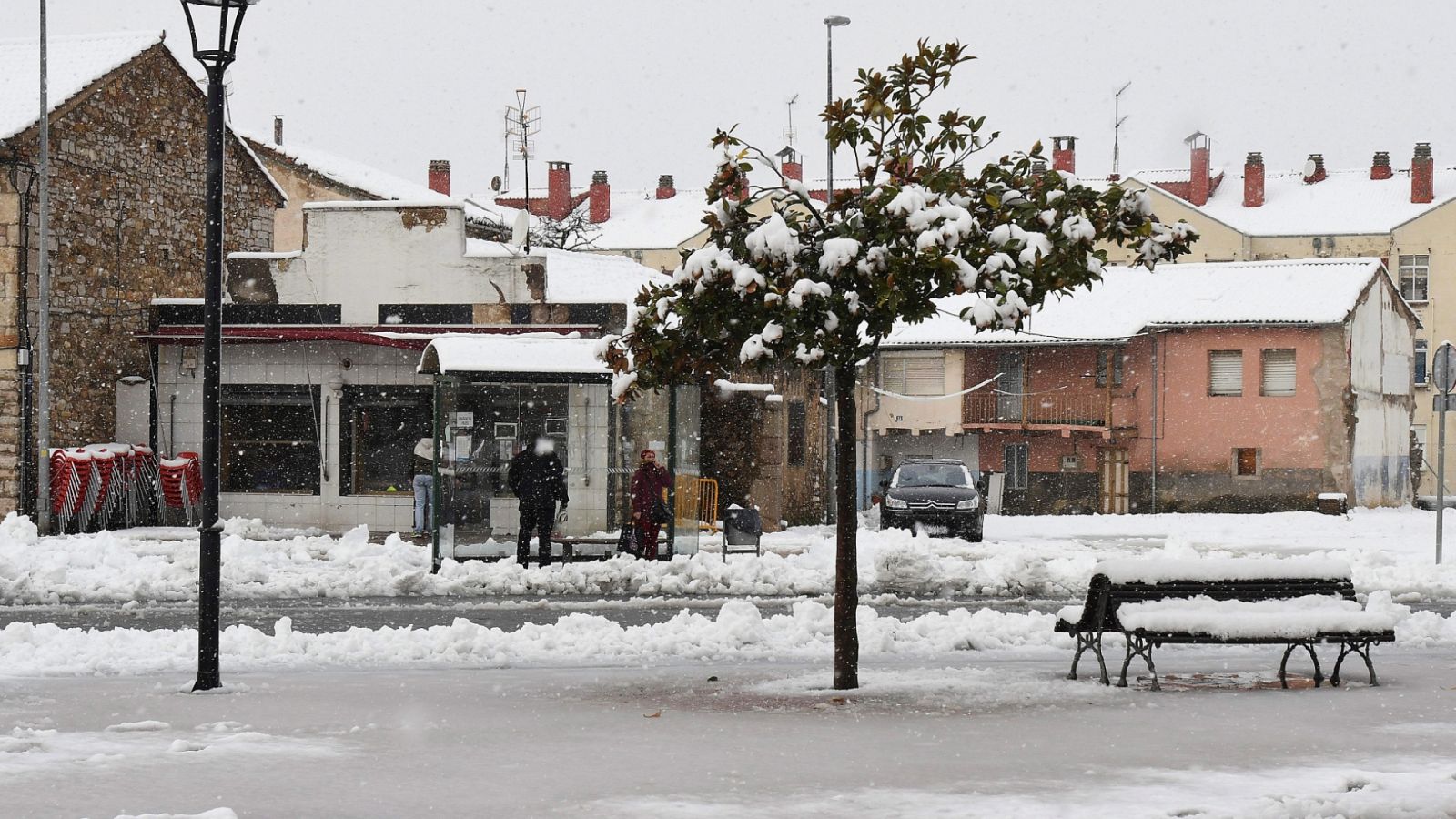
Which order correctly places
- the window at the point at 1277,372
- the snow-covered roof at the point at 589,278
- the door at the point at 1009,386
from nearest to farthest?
the snow-covered roof at the point at 589,278 < the window at the point at 1277,372 < the door at the point at 1009,386

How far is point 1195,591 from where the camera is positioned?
11.5 metres

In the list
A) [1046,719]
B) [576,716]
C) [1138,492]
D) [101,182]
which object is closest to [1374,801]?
[1046,719]

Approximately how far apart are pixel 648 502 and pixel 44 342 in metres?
12.4

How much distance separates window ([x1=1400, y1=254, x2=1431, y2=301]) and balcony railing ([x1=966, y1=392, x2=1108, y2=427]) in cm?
1969

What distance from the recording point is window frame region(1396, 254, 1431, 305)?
60.6m

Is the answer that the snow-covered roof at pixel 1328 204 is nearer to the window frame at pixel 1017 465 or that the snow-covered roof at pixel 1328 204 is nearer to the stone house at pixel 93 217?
the window frame at pixel 1017 465

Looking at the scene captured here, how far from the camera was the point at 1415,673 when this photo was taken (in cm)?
1169

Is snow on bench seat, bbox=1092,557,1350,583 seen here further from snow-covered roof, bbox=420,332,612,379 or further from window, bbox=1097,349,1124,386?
window, bbox=1097,349,1124,386

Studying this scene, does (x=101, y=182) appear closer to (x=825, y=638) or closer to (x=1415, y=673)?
(x=825, y=638)

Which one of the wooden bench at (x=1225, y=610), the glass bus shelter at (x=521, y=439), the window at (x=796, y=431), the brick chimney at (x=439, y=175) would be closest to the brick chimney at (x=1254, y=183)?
the brick chimney at (x=439, y=175)

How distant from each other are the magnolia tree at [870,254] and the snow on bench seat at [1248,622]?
6.11ft

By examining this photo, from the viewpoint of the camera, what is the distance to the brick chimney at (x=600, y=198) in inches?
2896

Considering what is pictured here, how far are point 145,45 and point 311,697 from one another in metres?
24.4

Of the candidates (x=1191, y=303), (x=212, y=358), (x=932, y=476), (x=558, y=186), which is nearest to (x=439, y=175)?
(x=558, y=186)
